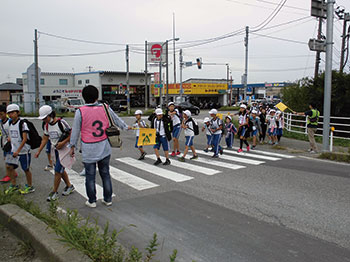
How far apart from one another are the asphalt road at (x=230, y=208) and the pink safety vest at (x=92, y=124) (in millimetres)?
1275

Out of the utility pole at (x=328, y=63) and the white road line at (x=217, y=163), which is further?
the utility pole at (x=328, y=63)

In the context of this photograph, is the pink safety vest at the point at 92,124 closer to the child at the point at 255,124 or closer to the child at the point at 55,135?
the child at the point at 55,135

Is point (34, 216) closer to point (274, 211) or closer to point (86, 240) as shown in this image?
Answer: point (86, 240)

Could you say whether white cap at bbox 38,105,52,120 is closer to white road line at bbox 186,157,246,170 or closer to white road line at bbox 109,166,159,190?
white road line at bbox 109,166,159,190

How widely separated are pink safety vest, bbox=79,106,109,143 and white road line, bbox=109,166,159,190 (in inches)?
86.8

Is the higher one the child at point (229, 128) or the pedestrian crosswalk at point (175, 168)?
the child at point (229, 128)

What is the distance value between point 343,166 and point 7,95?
61.0 metres

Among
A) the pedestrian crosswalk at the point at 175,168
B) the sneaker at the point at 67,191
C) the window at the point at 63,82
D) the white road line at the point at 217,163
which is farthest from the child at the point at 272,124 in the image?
the window at the point at 63,82

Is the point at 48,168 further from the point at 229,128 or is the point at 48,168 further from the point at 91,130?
the point at 229,128

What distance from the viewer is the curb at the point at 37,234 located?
3.17 m

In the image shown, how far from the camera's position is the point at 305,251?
3.85m

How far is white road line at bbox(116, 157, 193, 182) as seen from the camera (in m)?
7.57

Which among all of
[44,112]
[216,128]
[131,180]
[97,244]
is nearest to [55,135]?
[44,112]

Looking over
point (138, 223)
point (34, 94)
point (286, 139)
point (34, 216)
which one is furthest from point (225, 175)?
point (34, 94)
